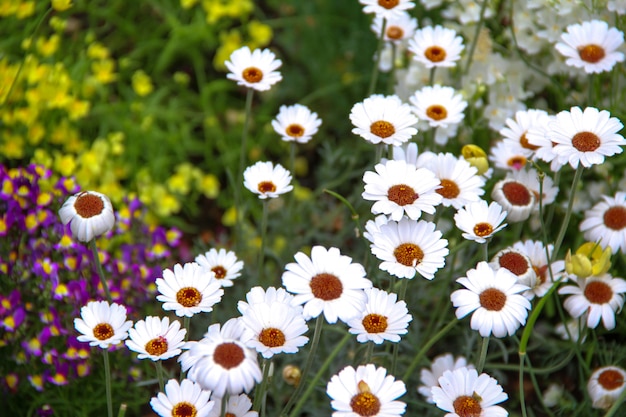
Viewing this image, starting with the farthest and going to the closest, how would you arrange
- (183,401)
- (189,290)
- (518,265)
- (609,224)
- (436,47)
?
1. (436,47)
2. (609,224)
3. (518,265)
4. (189,290)
5. (183,401)

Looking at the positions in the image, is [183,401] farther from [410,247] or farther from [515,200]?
[515,200]

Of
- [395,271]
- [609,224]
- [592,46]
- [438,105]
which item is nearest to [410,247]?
[395,271]

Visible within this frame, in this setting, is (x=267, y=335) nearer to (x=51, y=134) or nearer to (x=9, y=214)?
(x=9, y=214)

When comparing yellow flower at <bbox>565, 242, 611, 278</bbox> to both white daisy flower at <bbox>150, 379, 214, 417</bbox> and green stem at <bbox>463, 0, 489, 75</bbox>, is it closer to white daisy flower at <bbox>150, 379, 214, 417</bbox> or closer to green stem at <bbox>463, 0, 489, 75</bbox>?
green stem at <bbox>463, 0, 489, 75</bbox>

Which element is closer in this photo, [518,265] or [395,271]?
[395,271]

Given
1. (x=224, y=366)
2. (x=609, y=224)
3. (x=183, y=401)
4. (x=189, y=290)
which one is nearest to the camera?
(x=224, y=366)

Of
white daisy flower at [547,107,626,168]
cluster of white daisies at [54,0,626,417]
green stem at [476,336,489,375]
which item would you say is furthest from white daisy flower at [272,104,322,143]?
green stem at [476,336,489,375]

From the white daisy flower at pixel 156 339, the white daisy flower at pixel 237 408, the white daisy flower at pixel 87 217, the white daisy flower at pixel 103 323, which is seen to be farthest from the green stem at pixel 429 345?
the white daisy flower at pixel 87 217

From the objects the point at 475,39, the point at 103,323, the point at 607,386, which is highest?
the point at 475,39
